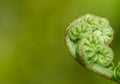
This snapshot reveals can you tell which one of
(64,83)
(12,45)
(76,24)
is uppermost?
(76,24)

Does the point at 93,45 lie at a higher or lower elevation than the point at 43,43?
higher

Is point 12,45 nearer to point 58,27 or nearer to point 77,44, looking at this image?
point 58,27

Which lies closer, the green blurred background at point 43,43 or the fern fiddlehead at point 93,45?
the fern fiddlehead at point 93,45

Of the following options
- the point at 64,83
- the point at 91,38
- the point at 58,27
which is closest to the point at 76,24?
the point at 91,38

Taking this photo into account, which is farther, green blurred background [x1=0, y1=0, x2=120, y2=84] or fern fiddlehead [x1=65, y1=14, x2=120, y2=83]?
green blurred background [x1=0, y1=0, x2=120, y2=84]
